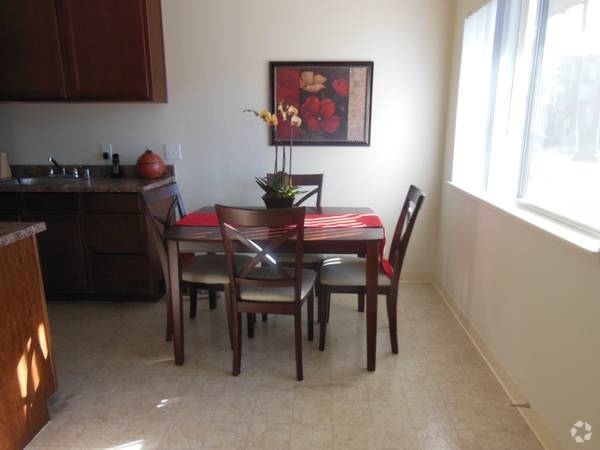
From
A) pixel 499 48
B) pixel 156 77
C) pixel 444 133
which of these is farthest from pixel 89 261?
pixel 499 48

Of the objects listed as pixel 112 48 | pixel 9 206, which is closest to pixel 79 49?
pixel 112 48

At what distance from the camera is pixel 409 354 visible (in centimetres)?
240

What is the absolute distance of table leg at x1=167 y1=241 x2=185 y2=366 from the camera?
2203 mm

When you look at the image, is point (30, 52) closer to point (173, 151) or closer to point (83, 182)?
point (83, 182)

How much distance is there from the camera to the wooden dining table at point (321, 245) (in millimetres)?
2117

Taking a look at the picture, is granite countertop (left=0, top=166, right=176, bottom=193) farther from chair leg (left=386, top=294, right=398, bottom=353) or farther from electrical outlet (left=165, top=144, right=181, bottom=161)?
chair leg (left=386, top=294, right=398, bottom=353)

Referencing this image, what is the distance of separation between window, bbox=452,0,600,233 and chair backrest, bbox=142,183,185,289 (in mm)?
1936

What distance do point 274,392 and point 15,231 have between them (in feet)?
4.45

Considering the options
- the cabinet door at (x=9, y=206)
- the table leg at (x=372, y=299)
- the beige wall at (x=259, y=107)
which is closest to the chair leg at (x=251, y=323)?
the table leg at (x=372, y=299)

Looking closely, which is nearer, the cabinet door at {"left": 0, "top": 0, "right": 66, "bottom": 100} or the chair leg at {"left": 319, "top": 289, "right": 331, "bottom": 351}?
the chair leg at {"left": 319, "top": 289, "right": 331, "bottom": 351}

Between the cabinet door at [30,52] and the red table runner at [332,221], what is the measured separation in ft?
5.08

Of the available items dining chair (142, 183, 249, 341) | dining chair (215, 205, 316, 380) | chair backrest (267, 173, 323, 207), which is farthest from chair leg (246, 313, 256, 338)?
chair backrest (267, 173, 323, 207)

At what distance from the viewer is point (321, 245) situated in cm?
214

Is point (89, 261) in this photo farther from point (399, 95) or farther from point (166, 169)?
point (399, 95)
